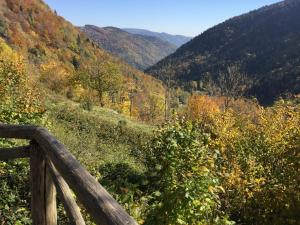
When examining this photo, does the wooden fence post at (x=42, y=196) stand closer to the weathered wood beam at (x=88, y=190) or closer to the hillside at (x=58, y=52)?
the weathered wood beam at (x=88, y=190)

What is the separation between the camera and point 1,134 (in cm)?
440

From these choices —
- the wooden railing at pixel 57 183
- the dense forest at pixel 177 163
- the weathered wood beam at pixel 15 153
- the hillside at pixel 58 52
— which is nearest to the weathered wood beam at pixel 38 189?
the wooden railing at pixel 57 183

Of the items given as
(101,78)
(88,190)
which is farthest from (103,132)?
(101,78)

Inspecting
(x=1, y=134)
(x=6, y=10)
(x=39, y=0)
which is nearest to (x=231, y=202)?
(x=1, y=134)

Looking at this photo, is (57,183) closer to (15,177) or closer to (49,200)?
(49,200)

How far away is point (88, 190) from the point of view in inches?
97.3

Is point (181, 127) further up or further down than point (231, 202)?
further up

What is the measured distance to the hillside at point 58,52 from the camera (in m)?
69.7

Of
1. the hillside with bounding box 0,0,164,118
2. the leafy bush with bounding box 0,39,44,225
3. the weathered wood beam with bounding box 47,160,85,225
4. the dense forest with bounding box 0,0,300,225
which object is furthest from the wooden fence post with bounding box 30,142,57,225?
the hillside with bounding box 0,0,164,118

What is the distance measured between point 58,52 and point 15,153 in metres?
110

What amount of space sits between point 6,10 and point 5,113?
96.3 meters

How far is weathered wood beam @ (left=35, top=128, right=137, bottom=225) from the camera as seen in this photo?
211cm

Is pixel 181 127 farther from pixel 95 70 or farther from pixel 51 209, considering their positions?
pixel 95 70

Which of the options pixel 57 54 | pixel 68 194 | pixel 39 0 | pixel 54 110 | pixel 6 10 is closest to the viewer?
pixel 68 194
